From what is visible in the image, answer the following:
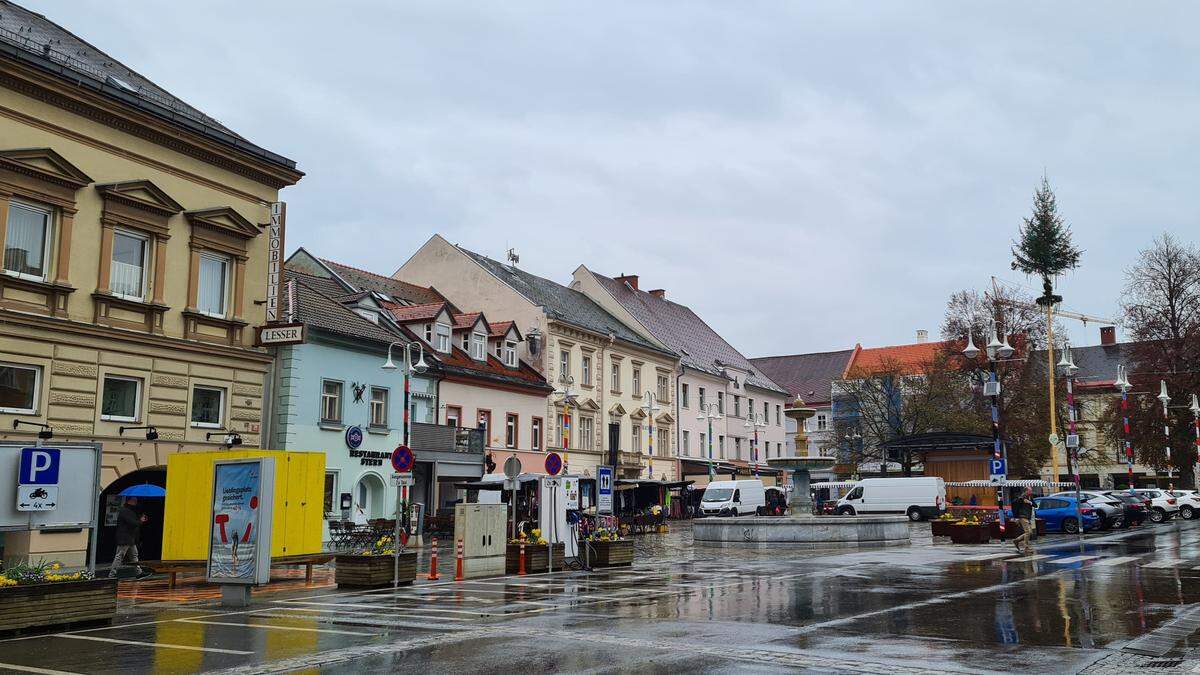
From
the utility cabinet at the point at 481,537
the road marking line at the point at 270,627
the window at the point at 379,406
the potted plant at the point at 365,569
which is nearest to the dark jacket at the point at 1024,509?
the utility cabinet at the point at 481,537

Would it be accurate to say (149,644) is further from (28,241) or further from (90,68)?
(90,68)

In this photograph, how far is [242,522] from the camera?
55.9 ft

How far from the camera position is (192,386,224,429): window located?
26.2 m

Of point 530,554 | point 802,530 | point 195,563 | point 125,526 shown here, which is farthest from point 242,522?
point 802,530

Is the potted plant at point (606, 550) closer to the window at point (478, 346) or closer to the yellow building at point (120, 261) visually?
the yellow building at point (120, 261)

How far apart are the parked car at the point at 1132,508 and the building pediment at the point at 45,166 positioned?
135ft

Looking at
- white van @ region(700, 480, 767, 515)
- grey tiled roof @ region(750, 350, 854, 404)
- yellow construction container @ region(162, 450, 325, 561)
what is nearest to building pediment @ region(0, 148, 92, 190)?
yellow construction container @ region(162, 450, 325, 561)

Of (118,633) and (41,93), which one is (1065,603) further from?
(41,93)

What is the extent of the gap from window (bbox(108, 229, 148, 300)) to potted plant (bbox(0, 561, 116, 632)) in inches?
470

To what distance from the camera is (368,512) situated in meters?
35.3

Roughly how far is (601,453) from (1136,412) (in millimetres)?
31262

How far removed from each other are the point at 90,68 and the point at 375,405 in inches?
594

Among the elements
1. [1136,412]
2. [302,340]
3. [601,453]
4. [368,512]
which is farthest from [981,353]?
[302,340]

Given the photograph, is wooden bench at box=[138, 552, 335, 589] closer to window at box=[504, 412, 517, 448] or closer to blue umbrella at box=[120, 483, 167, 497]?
blue umbrella at box=[120, 483, 167, 497]
